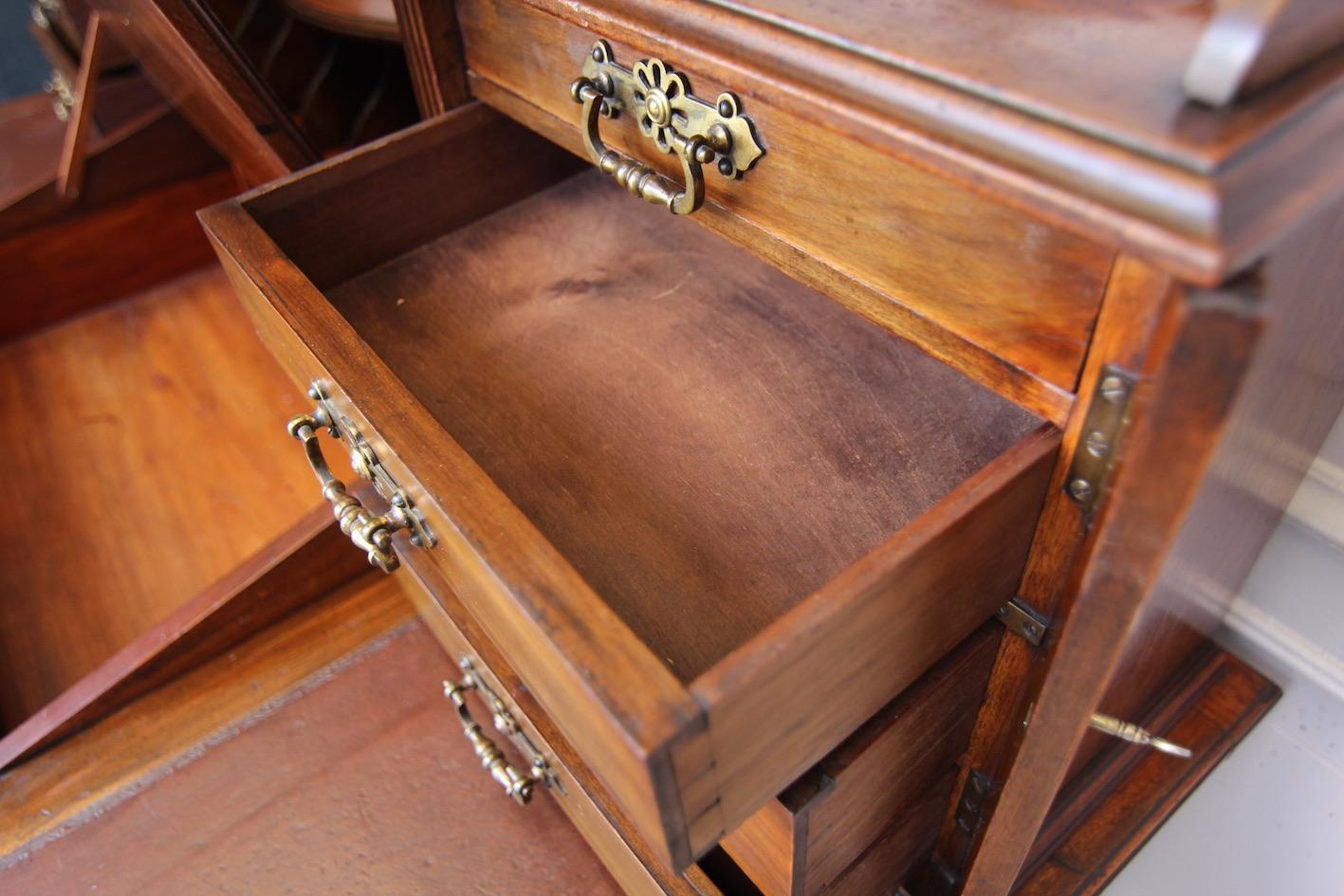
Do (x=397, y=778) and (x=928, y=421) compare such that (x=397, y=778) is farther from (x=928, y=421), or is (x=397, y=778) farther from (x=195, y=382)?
(x=195, y=382)

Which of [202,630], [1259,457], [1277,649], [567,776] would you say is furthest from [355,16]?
[1277,649]

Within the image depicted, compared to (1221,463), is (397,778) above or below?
above

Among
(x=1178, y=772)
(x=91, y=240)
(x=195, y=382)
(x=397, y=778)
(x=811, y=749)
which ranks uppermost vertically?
(x=91, y=240)

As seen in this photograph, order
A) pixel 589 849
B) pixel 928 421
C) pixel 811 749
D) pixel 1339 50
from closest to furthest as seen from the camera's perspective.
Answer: pixel 1339 50 → pixel 811 749 → pixel 928 421 → pixel 589 849

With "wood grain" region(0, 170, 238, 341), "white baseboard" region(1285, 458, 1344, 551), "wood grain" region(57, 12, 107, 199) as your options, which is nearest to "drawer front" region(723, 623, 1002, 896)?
"white baseboard" region(1285, 458, 1344, 551)

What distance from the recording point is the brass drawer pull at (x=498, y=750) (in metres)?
0.73

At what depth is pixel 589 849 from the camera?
0.79 meters

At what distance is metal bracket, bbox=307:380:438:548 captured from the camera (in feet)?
1.64

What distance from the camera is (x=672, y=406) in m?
0.59

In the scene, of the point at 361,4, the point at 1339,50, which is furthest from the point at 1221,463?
the point at 361,4

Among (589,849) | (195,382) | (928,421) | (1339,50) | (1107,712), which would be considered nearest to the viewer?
(1339,50)

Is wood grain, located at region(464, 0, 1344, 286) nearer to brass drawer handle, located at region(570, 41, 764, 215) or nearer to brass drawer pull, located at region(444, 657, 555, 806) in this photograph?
brass drawer handle, located at region(570, 41, 764, 215)

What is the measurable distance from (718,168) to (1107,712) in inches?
18.8

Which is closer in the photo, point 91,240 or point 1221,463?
point 1221,463
